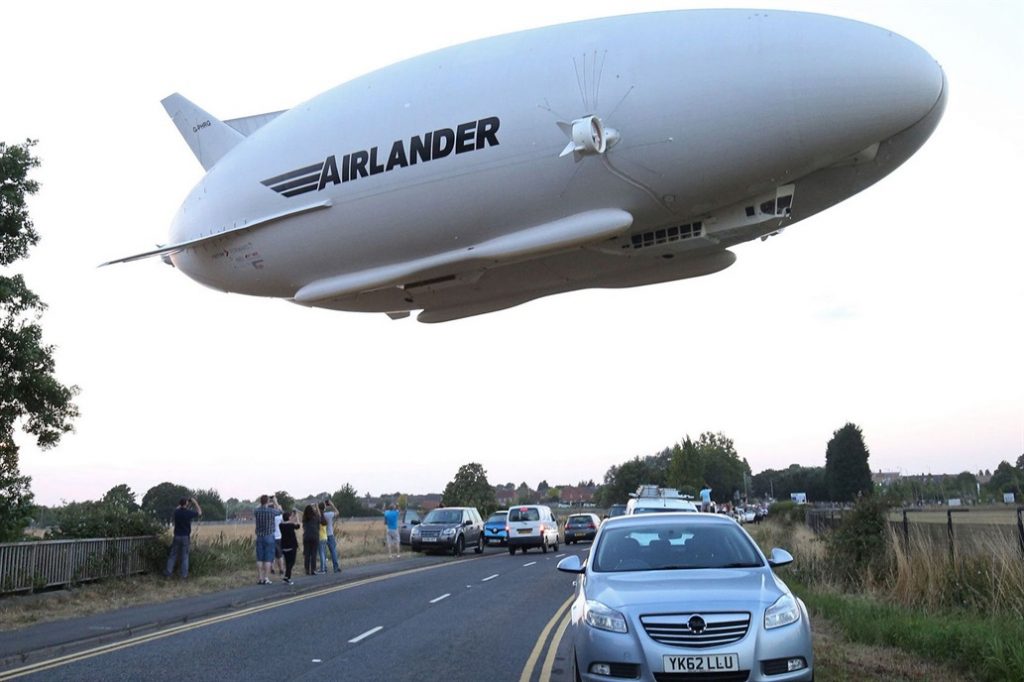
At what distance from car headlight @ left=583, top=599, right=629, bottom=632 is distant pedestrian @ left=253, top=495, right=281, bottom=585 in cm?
1496

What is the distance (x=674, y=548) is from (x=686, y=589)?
1.32 meters

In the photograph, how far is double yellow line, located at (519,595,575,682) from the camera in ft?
31.9

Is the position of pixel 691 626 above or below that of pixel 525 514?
below

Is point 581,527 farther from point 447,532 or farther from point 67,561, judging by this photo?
point 67,561

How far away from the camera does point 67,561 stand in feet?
60.3

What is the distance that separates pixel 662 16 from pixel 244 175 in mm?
6369

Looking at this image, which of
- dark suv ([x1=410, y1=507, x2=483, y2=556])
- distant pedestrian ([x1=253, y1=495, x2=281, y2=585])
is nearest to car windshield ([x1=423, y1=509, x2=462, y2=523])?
dark suv ([x1=410, y1=507, x2=483, y2=556])

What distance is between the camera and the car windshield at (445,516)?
33812 mm

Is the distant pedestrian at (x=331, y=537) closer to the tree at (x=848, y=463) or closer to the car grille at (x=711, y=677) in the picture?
the car grille at (x=711, y=677)

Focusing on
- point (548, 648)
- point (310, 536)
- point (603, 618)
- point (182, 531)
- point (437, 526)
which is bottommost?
point (548, 648)

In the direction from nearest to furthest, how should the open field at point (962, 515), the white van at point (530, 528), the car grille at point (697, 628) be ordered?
1. the car grille at point (697, 628)
2. the open field at point (962, 515)
3. the white van at point (530, 528)

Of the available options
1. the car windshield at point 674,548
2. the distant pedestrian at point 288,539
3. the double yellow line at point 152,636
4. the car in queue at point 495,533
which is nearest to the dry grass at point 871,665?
the car windshield at point 674,548

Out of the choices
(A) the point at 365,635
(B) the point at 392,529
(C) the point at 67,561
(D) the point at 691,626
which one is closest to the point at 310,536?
(C) the point at 67,561

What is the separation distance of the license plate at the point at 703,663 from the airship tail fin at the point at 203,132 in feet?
41.3
